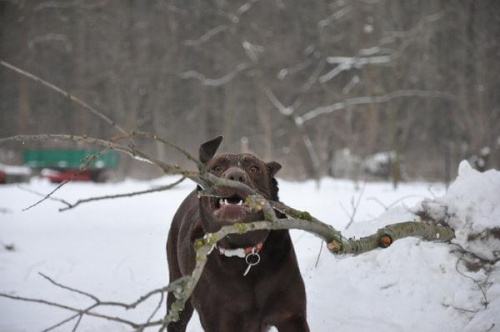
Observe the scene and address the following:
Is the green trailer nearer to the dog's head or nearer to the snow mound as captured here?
the snow mound

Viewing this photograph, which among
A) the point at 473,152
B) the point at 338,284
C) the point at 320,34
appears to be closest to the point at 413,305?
the point at 338,284

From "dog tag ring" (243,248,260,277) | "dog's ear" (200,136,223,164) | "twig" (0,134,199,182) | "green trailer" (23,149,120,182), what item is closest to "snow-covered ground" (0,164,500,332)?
"dog tag ring" (243,248,260,277)

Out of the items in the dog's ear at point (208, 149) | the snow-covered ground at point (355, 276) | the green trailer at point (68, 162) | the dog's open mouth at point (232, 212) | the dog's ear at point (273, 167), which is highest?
the green trailer at point (68, 162)

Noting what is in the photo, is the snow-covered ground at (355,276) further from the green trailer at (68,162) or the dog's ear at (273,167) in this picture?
the green trailer at (68,162)

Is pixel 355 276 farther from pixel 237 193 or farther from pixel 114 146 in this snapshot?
pixel 114 146

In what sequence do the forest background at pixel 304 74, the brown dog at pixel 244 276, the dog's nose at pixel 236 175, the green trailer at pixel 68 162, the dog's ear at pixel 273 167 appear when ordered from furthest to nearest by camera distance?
the green trailer at pixel 68 162, the forest background at pixel 304 74, the dog's ear at pixel 273 167, the brown dog at pixel 244 276, the dog's nose at pixel 236 175

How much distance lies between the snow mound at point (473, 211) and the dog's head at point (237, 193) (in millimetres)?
2124

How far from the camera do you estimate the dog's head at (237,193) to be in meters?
2.70

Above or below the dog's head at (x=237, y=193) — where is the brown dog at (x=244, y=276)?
below

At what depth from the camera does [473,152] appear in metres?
15.1

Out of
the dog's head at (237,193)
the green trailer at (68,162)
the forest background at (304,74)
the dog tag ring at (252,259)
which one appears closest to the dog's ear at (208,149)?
the dog's head at (237,193)

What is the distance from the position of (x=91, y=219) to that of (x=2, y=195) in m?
4.14

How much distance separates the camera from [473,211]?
4484mm

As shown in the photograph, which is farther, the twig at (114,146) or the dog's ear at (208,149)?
the dog's ear at (208,149)
